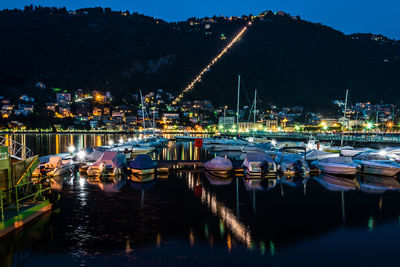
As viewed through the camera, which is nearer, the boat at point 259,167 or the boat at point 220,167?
the boat at point 259,167

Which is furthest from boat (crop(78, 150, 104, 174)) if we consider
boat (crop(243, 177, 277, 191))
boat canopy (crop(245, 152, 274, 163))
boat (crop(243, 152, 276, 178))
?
boat (crop(243, 177, 277, 191))

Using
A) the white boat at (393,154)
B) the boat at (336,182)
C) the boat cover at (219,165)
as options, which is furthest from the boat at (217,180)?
the white boat at (393,154)

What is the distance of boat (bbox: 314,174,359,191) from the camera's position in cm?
2244

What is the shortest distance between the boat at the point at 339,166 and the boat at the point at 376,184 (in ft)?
3.33

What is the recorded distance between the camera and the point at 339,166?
26703 mm

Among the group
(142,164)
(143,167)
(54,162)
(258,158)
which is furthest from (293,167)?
(54,162)

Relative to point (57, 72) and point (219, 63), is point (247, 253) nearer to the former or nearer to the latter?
point (219, 63)

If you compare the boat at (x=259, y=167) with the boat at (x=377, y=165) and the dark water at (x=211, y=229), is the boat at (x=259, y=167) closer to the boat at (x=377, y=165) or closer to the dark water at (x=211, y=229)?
the dark water at (x=211, y=229)

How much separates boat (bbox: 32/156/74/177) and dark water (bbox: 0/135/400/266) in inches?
158

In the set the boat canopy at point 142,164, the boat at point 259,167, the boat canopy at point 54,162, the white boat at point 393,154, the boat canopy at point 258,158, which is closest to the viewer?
the boat canopy at point 54,162

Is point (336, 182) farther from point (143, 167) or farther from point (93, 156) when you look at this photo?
point (93, 156)

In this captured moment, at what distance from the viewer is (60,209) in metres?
16.4

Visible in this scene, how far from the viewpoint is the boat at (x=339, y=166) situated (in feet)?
86.2

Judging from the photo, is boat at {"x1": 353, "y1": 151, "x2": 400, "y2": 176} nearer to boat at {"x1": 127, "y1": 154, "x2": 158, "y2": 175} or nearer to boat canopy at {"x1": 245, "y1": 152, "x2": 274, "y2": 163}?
boat canopy at {"x1": 245, "y1": 152, "x2": 274, "y2": 163}
